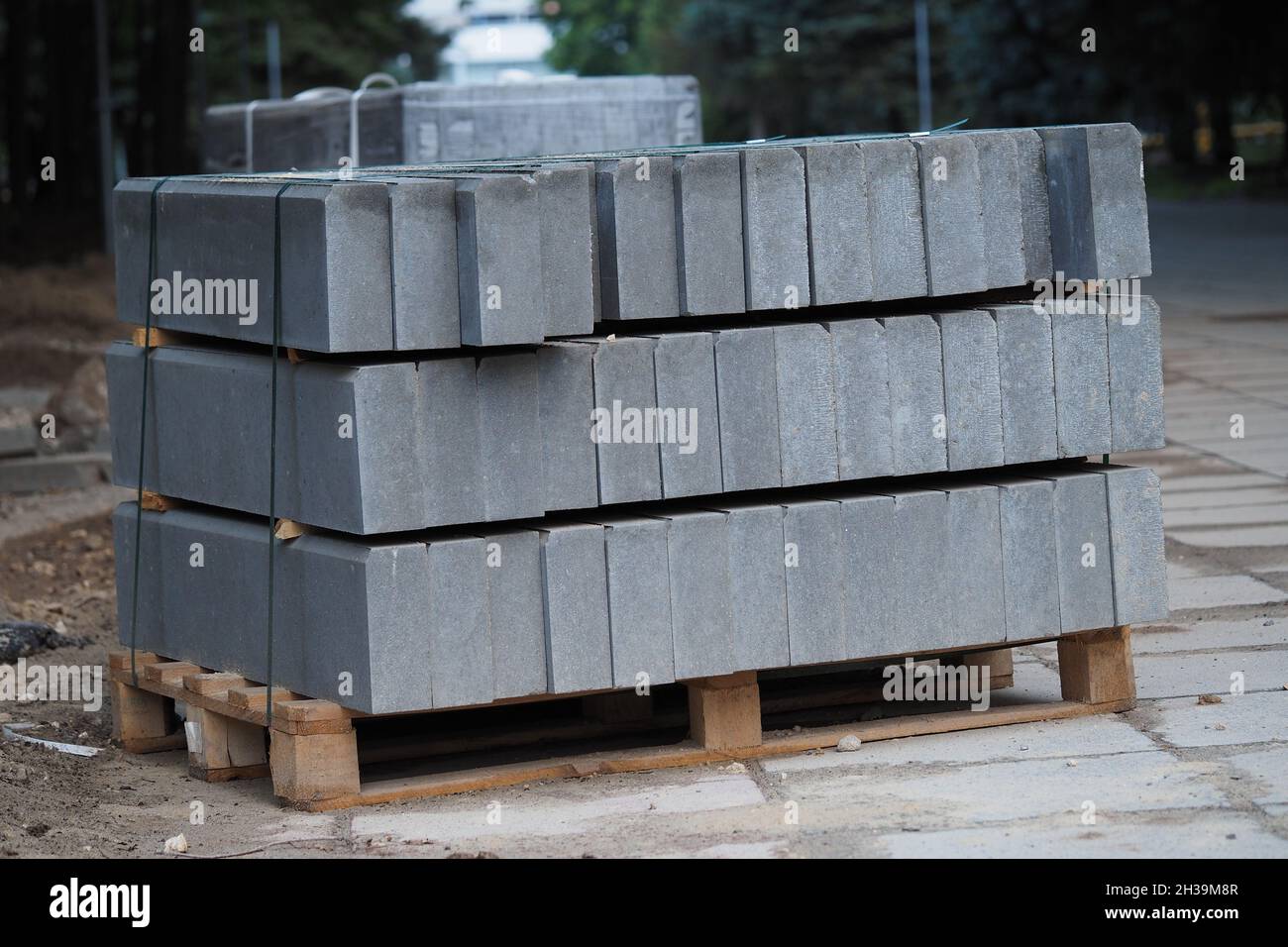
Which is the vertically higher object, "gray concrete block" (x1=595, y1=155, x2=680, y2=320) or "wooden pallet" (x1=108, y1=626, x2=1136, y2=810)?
"gray concrete block" (x1=595, y1=155, x2=680, y2=320)

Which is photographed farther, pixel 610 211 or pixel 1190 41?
pixel 1190 41

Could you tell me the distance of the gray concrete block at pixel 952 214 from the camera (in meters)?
5.50

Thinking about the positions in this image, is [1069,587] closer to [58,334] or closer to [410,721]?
[410,721]

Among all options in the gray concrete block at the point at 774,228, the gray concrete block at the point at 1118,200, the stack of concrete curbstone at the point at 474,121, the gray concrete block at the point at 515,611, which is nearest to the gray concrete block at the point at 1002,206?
the gray concrete block at the point at 1118,200

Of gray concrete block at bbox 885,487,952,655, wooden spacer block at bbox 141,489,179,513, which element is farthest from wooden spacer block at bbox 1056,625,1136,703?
wooden spacer block at bbox 141,489,179,513

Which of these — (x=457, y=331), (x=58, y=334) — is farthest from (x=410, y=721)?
(x=58, y=334)

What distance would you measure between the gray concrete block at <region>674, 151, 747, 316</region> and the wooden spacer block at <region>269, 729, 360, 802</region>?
158 cm

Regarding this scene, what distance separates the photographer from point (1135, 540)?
572 cm

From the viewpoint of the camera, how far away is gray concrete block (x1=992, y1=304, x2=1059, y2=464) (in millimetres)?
5578

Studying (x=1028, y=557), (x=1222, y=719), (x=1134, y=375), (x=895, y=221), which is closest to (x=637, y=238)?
(x=895, y=221)

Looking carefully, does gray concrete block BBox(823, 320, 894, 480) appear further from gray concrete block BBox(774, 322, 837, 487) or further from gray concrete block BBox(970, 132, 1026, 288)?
gray concrete block BBox(970, 132, 1026, 288)

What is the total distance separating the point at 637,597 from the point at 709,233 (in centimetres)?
106

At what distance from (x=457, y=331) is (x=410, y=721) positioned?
162cm
